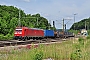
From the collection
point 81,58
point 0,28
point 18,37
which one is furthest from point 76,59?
point 0,28

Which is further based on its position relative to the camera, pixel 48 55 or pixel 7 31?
pixel 7 31

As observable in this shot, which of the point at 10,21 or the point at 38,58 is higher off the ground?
the point at 10,21

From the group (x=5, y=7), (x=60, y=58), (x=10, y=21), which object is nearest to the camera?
(x=60, y=58)

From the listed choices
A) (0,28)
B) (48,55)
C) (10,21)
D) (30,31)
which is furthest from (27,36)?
(48,55)

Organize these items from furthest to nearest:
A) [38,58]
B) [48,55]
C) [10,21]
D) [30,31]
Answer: [10,21] → [30,31] → [48,55] → [38,58]

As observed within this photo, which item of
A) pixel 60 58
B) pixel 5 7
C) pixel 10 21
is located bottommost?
pixel 60 58

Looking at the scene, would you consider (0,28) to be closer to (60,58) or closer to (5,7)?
(5,7)

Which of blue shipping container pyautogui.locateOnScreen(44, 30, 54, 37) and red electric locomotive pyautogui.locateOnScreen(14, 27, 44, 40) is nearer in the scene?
red electric locomotive pyautogui.locateOnScreen(14, 27, 44, 40)

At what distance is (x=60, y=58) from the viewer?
1286 centimetres

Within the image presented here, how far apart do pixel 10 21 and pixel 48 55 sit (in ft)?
180

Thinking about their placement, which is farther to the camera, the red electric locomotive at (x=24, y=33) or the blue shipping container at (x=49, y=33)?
the blue shipping container at (x=49, y=33)

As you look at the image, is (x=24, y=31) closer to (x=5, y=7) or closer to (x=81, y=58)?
(x=81, y=58)

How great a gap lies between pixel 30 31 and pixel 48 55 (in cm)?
3865

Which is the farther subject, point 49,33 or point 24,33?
point 49,33
